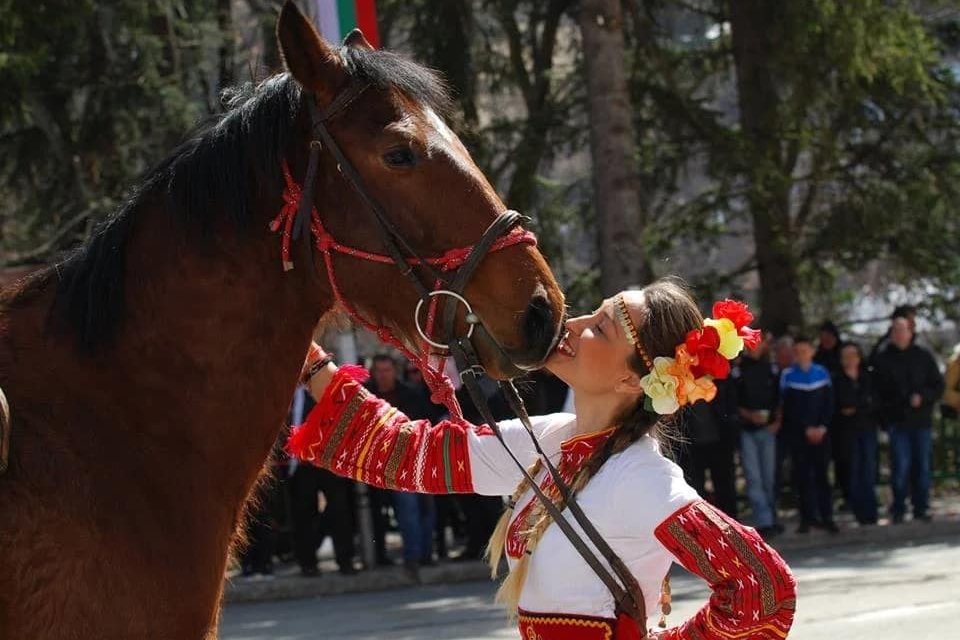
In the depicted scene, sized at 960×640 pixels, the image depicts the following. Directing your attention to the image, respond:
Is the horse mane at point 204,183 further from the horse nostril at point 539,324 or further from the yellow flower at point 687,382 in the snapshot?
the yellow flower at point 687,382

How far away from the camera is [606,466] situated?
3.37m

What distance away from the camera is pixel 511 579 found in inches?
136

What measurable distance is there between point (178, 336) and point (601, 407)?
3.64 feet

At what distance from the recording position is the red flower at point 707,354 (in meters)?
3.30

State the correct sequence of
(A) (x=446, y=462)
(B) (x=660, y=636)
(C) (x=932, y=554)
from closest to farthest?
(B) (x=660, y=636)
(A) (x=446, y=462)
(C) (x=932, y=554)

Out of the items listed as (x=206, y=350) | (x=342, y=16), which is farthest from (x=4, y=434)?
(x=342, y=16)

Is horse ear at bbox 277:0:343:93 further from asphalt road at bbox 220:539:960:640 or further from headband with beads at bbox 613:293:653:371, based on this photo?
asphalt road at bbox 220:539:960:640

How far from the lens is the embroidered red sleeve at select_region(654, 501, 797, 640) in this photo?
2.99 metres

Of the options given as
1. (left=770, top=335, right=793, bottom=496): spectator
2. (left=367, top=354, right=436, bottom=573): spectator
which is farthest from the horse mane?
(left=770, top=335, right=793, bottom=496): spectator

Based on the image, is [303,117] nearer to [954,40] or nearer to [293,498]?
[293,498]

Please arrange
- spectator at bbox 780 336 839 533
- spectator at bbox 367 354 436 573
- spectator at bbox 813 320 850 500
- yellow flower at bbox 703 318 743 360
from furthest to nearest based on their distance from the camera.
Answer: spectator at bbox 813 320 850 500
spectator at bbox 780 336 839 533
spectator at bbox 367 354 436 573
yellow flower at bbox 703 318 743 360

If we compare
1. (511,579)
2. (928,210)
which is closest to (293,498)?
(928,210)

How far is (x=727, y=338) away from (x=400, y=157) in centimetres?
92

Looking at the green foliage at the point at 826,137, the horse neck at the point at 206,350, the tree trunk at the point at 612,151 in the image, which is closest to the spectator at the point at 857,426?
the green foliage at the point at 826,137
